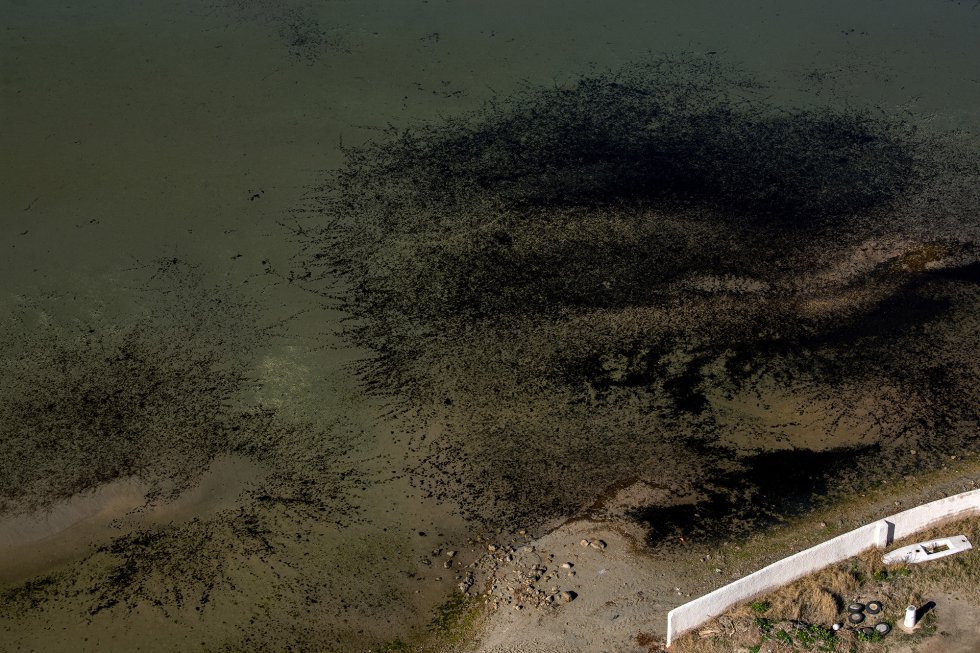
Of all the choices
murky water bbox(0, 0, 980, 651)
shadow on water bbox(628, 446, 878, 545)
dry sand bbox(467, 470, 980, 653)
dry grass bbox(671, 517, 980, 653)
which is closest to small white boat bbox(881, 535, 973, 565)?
dry grass bbox(671, 517, 980, 653)

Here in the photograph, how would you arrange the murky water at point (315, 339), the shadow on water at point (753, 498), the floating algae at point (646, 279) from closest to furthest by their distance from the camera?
the murky water at point (315, 339) < the shadow on water at point (753, 498) < the floating algae at point (646, 279)

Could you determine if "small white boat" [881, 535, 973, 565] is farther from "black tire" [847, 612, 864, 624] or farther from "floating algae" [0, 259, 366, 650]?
"floating algae" [0, 259, 366, 650]

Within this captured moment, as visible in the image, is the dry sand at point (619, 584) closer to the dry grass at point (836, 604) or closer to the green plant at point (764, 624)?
the dry grass at point (836, 604)

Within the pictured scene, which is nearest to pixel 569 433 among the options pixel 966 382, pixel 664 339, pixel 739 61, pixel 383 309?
pixel 664 339

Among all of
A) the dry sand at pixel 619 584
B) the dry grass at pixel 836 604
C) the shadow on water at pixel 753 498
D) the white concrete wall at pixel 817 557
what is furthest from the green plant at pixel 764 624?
the shadow on water at pixel 753 498

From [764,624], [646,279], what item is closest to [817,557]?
[764,624]

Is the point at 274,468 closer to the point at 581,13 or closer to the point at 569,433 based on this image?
the point at 569,433
